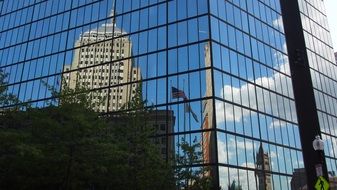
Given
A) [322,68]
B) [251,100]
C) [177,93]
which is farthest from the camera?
[322,68]

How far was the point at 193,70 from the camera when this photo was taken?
1699 inches

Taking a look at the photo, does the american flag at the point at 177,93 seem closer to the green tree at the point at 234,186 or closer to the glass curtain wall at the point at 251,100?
the glass curtain wall at the point at 251,100

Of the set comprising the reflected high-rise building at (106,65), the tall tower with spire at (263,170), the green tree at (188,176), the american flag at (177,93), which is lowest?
the green tree at (188,176)

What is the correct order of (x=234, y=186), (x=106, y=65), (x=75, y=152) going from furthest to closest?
(x=106, y=65), (x=234, y=186), (x=75, y=152)

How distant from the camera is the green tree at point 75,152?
2338 cm

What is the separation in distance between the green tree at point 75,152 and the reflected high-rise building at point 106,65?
1985cm

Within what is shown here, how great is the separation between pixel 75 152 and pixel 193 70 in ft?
72.3

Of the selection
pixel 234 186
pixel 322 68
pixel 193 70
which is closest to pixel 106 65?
pixel 193 70

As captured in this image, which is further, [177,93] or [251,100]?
[251,100]

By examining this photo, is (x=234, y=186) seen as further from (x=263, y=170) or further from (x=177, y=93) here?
(x=177, y=93)

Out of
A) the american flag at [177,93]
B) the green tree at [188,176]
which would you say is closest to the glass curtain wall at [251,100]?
the american flag at [177,93]

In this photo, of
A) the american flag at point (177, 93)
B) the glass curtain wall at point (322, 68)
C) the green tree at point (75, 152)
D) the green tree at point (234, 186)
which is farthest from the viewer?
the glass curtain wall at point (322, 68)

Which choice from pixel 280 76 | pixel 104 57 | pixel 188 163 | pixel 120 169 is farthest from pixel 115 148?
pixel 280 76

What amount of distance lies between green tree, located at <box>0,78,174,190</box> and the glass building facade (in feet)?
29.1
